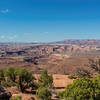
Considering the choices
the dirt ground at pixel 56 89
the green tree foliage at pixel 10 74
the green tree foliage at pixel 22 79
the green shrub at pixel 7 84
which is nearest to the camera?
the dirt ground at pixel 56 89

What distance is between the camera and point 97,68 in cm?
2853

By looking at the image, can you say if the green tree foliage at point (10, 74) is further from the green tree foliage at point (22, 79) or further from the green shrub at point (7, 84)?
the green tree foliage at point (22, 79)

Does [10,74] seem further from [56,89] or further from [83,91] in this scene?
[83,91]

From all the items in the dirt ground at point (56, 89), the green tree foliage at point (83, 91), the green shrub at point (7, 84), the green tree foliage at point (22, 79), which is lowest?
the dirt ground at point (56, 89)

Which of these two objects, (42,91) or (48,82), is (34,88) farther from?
(42,91)

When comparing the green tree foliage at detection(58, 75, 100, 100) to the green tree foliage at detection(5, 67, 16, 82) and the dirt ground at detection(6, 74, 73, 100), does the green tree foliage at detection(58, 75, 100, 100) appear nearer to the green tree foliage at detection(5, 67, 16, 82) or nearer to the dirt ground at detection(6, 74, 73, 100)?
the dirt ground at detection(6, 74, 73, 100)

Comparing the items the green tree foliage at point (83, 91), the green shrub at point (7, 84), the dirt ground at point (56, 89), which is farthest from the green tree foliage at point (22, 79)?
the green tree foliage at point (83, 91)

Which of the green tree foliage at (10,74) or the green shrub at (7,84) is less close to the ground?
the green tree foliage at (10,74)

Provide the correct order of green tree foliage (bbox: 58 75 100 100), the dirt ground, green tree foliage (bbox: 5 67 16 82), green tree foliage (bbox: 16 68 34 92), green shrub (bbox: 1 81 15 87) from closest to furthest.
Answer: green tree foliage (bbox: 58 75 100 100) < the dirt ground < green tree foliage (bbox: 16 68 34 92) < green shrub (bbox: 1 81 15 87) < green tree foliage (bbox: 5 67 16 82)

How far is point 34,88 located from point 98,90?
1303 cm

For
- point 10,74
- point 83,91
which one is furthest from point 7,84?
point 83,91

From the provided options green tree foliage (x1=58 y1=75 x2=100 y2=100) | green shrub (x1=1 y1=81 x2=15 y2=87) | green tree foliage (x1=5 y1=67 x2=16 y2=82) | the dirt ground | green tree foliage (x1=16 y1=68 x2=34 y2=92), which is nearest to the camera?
green tree foliage (x1=58 y1=75 x2=100 y2=100)

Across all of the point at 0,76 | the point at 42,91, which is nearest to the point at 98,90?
the point at 42,91

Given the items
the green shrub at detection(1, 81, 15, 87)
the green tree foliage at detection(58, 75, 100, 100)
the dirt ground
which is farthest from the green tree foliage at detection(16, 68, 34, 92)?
the green tree foliage at detection(58, 75, 100, 100)
